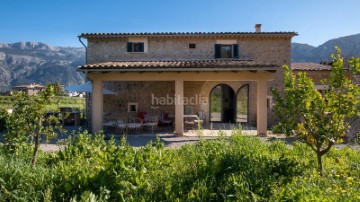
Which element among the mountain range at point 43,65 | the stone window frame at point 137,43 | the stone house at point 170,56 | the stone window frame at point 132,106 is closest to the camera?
the stone house at point 170,56

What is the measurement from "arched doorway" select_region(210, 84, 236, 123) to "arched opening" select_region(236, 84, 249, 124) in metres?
0.30

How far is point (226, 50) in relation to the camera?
51.4ft

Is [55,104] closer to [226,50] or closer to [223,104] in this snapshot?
[226,50]

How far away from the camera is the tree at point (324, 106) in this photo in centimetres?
488

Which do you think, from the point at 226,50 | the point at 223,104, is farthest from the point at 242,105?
the point at 226,50

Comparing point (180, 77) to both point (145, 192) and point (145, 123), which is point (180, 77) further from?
point (145, 192)

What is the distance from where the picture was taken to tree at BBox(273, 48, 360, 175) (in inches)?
192

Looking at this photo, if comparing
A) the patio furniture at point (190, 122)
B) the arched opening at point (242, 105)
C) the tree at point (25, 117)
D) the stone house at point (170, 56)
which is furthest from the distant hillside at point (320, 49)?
the tree at point (25, 117)

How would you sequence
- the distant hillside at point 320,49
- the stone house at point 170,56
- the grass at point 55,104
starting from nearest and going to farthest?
the grass at point 55,104 < the stone house at point 170,56 < the distant hillside at point 320,49

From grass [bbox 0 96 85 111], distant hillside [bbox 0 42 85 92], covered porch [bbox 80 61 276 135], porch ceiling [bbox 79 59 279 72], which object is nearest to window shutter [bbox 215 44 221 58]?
covered porch [bbox 80 61 276 135]

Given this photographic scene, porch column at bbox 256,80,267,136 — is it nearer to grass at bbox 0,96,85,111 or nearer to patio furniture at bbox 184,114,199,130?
patio furniture at bbox 184,114,199,130

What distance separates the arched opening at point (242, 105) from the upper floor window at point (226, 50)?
7.39ft

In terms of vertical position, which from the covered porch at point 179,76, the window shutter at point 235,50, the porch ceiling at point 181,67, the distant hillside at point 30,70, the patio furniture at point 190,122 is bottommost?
the patio furniture at point 190,122

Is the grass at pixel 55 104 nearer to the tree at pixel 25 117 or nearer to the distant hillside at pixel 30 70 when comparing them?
the tree at pixel 25 117
